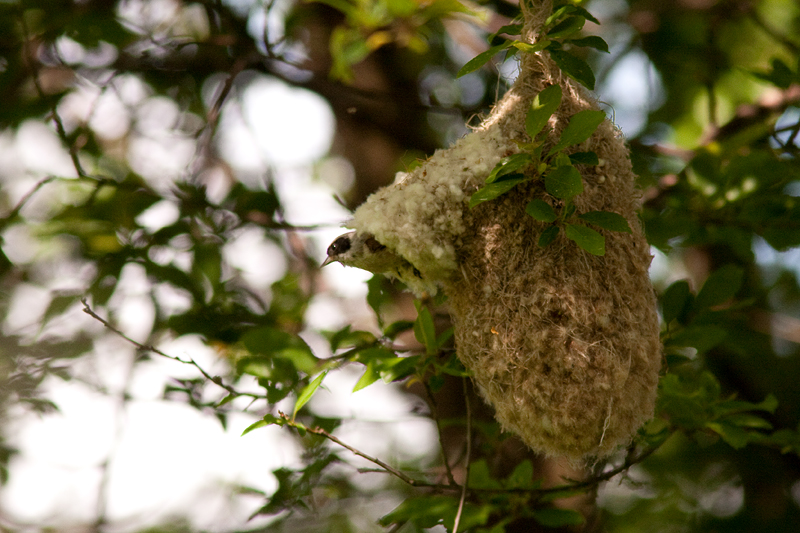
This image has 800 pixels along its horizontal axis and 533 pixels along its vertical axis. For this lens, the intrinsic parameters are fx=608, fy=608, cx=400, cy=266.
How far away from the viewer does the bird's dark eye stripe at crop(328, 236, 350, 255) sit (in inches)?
37.9

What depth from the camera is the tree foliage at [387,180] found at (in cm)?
123

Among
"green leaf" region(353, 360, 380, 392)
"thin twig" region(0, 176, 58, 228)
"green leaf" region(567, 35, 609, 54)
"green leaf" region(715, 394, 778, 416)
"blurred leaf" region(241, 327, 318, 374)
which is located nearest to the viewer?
"green leaf" region(567, 35, 609, 54)

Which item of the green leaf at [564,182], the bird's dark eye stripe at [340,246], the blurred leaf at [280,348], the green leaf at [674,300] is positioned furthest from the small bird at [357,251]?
the green leaf at [674,300]

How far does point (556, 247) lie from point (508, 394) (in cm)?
24

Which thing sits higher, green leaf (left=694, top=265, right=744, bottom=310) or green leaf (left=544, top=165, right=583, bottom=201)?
green leaf (left=544, top=165, right=583, bottom=201)

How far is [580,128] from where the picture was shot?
0.84m

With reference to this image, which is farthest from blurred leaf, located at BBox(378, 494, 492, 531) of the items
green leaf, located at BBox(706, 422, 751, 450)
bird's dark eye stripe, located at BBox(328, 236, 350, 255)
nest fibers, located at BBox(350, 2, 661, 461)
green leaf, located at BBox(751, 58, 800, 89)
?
green leaf, located at BBox(751, 58, 800, 89)

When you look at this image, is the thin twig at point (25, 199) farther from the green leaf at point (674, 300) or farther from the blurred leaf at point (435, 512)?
the green leaf at point (674, 300)

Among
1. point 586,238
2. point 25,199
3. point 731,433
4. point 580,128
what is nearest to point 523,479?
point 731,433

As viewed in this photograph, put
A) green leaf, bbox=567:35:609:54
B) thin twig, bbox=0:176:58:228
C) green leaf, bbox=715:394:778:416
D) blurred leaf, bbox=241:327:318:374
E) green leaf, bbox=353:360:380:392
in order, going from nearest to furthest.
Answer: green leaf, bbox=567:35:609:54 → green leaf, bbox=353:360:380:392 → green leaf, bbox=715:394:778:416 → blurred leaf, bbox=241:327:318:374 → thin twig, bbox=0:176:58:228

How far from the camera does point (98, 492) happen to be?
6.56 feet

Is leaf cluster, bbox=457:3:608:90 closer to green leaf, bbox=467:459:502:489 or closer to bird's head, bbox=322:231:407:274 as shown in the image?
bird's head, bbox=322:231:407:274

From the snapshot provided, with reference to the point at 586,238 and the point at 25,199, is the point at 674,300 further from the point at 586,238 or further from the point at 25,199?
the point at 25,199

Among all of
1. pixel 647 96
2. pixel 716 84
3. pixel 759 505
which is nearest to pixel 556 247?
pixel 647 96
